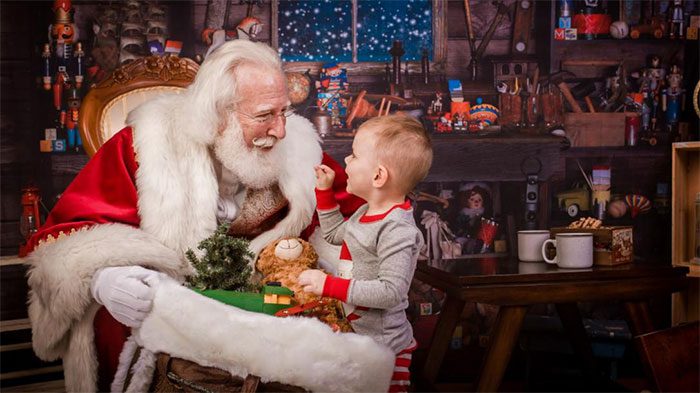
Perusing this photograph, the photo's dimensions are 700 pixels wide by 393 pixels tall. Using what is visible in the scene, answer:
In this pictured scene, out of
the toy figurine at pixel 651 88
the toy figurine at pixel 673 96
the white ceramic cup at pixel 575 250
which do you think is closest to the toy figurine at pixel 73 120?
the white ceramic cup at pixel 575 250

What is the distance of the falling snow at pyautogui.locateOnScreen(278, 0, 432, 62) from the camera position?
11.4 feet

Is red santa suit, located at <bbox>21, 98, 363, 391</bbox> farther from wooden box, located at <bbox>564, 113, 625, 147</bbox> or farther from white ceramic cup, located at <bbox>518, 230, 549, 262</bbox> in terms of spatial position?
wooden box, located at <bbox>564, 113, 625, 147</bbox>

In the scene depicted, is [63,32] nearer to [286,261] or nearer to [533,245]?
[286,261]

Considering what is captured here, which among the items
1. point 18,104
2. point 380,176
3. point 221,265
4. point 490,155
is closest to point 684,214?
point 490,155

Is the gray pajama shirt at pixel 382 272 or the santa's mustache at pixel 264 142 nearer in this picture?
the gray pajama shirt at pixel 382 272

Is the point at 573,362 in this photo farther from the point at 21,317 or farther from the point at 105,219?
the point at 21,317

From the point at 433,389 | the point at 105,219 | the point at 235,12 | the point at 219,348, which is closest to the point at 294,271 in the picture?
the point at 219,348

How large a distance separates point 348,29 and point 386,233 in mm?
1791

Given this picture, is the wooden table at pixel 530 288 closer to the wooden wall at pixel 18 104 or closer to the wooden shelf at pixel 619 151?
the wooden shelf at pixel 619 151

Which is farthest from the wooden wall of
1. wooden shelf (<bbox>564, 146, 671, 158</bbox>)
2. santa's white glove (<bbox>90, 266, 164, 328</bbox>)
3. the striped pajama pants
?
wooden shelf (<bbox>564, 146, 671, 158</bbox>)

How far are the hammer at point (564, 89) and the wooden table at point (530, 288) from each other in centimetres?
121

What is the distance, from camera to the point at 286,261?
→ 7.09ft

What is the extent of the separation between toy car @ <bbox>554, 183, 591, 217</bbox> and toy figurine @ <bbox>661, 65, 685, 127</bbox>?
1.82ft

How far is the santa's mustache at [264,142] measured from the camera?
2.36 meters
